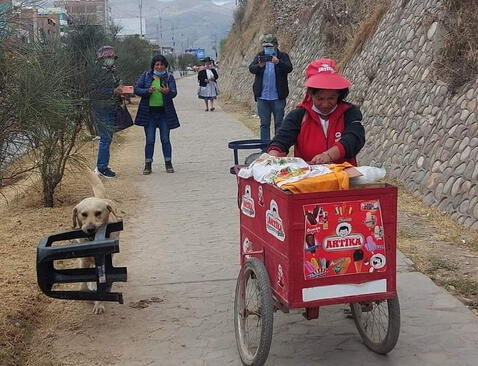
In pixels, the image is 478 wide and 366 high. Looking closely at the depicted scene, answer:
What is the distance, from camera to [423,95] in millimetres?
8609

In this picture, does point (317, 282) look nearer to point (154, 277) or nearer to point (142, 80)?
point (154, 277)

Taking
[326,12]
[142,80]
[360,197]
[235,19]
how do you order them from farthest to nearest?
[235,19] < [326,12] < [142,80] < [360,197]

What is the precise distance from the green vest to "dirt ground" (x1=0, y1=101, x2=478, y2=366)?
1.58 metres

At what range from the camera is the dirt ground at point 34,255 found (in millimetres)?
4293

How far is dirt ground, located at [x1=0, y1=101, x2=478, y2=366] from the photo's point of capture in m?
4.29

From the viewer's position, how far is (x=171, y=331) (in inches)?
172

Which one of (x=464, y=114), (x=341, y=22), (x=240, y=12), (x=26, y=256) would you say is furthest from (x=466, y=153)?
(x=240, y=12)

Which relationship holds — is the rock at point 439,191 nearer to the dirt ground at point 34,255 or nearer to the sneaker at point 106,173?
the dirt ground at point 34,255

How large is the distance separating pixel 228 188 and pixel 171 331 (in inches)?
191

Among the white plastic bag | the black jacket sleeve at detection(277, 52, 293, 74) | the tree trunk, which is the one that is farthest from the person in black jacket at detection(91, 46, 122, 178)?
the white plastic bag

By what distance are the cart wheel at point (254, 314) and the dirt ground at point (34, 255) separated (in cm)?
106

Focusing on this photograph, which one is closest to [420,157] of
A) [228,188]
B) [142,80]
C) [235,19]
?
[228,188]

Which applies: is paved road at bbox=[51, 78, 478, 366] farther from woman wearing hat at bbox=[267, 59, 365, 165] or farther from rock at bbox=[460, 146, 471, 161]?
rock at bbox=[460, 146, 471, 161]

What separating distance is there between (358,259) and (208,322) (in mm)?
1502
